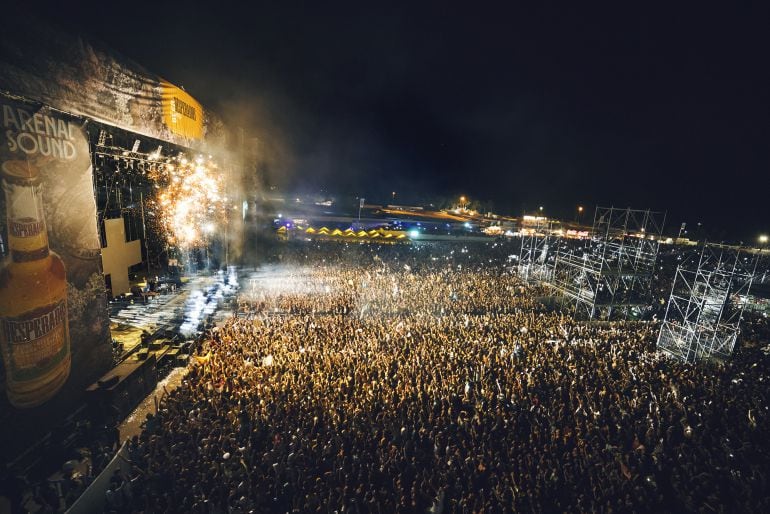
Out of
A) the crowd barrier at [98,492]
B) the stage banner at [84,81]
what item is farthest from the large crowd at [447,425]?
the stage banner at [84,81]

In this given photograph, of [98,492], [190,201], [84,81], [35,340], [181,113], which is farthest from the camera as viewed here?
[190,201]

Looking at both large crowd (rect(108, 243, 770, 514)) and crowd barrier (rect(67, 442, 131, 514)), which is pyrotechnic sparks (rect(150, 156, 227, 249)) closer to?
large crowd (rect(108, 243, 770, 514))

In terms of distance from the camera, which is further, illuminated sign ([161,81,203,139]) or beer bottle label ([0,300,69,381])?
illuminated sign ([161,81,203,139])

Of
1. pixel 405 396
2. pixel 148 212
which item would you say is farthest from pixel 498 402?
pixel 148 212

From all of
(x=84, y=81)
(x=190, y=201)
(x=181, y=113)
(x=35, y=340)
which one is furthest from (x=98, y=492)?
(x=190, y=201)

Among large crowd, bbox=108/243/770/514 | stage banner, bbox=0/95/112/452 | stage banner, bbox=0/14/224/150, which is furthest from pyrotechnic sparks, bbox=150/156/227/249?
large crowd, bbox=108/243/770/514

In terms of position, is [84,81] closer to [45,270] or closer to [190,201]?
[45,270]
